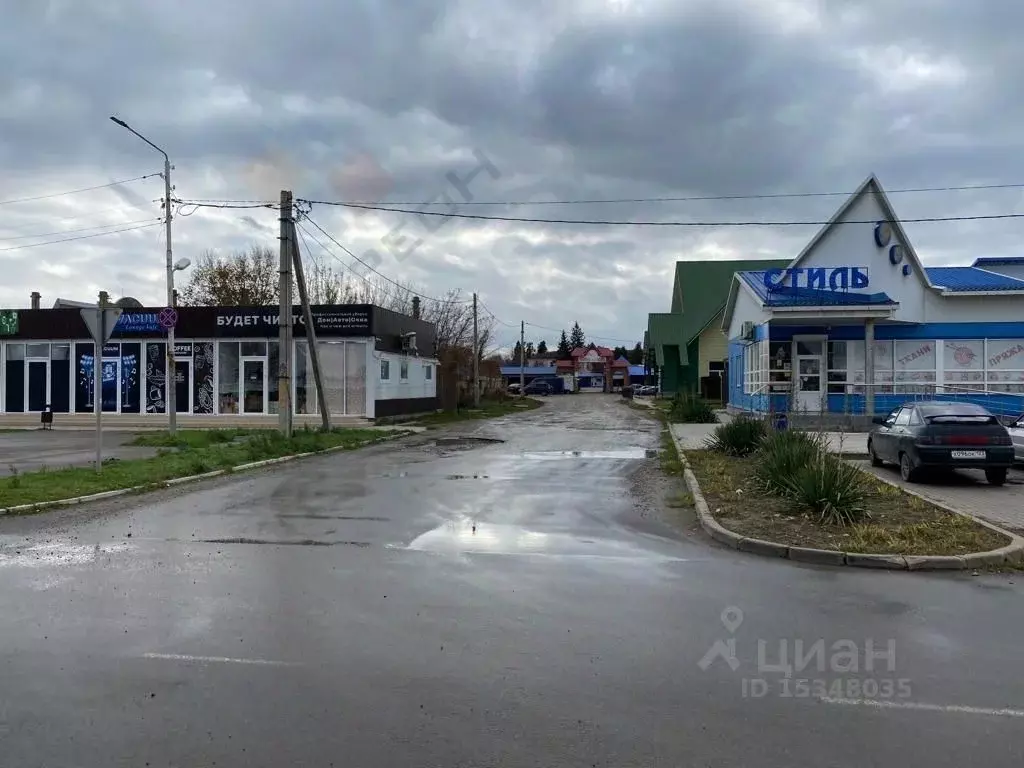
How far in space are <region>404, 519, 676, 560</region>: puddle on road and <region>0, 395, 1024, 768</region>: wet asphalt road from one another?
53mm

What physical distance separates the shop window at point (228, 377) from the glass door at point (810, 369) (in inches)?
859

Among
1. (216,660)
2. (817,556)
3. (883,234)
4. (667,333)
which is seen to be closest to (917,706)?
(817,556)

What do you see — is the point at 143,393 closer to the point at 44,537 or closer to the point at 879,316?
the point at 44,537

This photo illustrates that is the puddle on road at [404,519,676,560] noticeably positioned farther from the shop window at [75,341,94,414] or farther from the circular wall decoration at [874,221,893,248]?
the shop window at [75,341,94,414]

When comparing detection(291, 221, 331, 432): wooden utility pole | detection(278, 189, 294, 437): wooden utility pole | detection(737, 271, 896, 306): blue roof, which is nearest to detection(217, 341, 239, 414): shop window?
detection(291, 221, 331, 432): wooden utility pole

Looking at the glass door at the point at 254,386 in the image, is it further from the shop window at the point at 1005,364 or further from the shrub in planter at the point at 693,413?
the shop window at the point at 1005,364

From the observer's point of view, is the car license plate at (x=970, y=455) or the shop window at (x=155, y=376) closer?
the car license plate at (x=970, y=455)

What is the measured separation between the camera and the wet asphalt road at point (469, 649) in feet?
12.9

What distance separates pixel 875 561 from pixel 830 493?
2.02 meters

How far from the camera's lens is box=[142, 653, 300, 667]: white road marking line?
495 cm

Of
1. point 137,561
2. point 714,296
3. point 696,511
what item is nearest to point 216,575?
point 137,561

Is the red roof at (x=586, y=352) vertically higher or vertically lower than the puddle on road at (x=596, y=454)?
higher

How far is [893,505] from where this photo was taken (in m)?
10.6

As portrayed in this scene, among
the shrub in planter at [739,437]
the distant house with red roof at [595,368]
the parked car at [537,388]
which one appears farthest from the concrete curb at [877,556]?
the distant house with red roof at [595,368]
